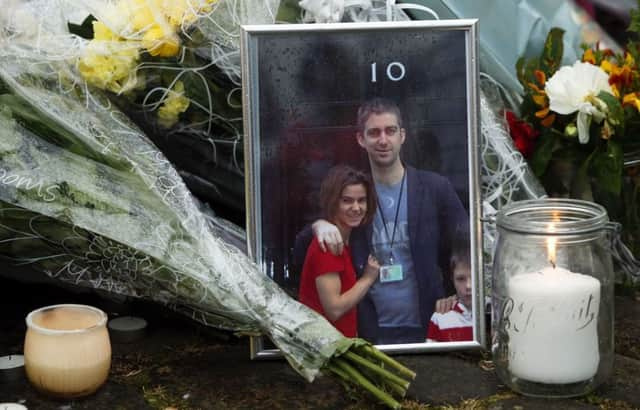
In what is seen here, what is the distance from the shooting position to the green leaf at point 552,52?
8.70 ft

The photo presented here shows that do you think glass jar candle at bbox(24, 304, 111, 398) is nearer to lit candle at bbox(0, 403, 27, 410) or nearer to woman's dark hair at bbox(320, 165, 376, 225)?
lit candle at bbox(0, 403, 27, 410)

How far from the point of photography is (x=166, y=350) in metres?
2.34

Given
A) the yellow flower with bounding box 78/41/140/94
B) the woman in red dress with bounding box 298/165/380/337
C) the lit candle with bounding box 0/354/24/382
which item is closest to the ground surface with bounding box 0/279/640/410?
the lit candle with bounding box 0/354/24/382

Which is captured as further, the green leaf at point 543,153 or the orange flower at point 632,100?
the green leaf at point 543,153

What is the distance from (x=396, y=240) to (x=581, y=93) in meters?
0.62

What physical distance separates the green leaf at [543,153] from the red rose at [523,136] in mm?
18

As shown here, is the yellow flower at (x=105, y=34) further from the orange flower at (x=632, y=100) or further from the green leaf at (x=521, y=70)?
the orange flower at (x=632, y=100)

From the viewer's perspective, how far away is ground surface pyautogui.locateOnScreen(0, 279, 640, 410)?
2062 millimetres

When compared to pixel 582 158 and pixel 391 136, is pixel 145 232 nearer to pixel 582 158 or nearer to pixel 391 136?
pixel 391 136

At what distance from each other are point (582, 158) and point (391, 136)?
2.02 feet

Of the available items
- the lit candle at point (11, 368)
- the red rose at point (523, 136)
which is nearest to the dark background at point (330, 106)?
the red rose at point (523, 136)

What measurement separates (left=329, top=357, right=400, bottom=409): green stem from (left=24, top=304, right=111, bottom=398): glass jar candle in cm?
46

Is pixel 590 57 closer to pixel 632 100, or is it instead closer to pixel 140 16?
pixel 632 100

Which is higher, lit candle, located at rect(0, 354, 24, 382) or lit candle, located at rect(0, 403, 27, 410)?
lit candle, located at rect(0, 354, 24, 382)
